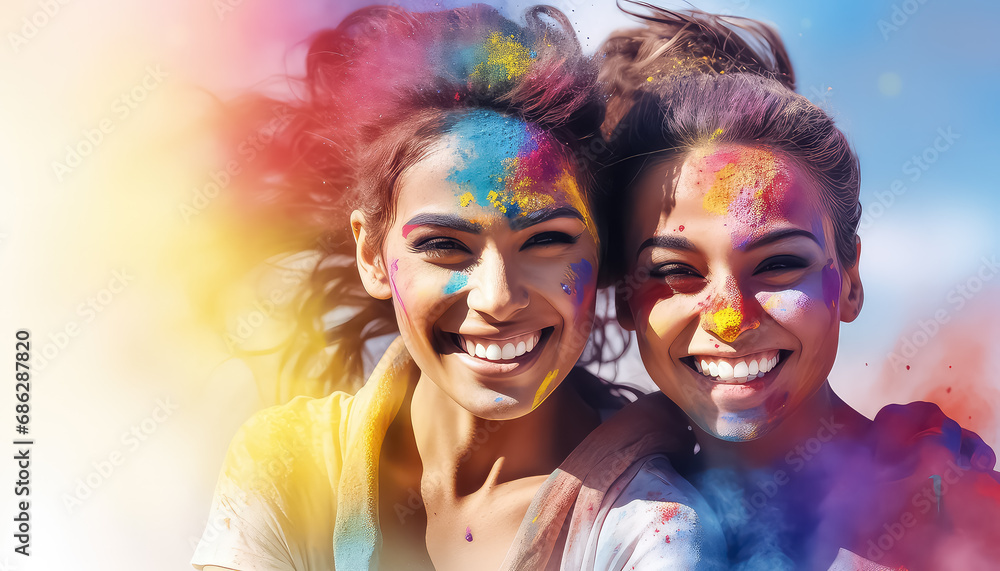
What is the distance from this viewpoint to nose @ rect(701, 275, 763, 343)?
203 cm

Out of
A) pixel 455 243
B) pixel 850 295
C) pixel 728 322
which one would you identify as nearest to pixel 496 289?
pixel 455 243

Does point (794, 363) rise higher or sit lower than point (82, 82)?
lower

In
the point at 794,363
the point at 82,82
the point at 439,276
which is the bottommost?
the point at 794,363

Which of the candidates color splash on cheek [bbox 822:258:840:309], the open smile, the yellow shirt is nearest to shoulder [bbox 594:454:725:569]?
the yellow shirt

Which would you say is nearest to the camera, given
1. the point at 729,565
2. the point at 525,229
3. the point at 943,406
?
the point at 525,229

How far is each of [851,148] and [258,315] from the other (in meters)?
2.16

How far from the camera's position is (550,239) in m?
2.07

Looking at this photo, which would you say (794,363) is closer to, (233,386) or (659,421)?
(659,421)

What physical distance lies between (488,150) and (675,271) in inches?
25.6

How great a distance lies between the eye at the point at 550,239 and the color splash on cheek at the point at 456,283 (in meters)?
0.19

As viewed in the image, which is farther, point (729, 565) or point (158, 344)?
point (158, 344)

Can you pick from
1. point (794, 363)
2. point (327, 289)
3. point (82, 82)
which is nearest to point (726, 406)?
point (794, 363)

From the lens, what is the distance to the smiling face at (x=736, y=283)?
204cm

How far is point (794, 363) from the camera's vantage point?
211 centimetres
